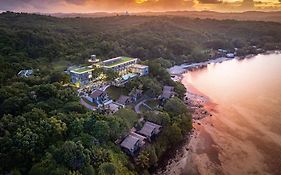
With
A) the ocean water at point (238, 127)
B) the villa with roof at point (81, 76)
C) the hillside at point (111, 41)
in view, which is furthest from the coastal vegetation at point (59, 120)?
the ocean water at point (238, 127)

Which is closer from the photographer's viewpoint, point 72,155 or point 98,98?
point 72,155

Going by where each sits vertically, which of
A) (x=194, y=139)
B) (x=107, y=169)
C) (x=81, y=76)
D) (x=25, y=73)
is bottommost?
(x=194, y=139)

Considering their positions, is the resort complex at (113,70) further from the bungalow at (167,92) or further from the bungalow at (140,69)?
the bungalow at (167,92)

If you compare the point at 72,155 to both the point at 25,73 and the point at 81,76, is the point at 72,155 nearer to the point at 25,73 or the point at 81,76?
the point at 81,76

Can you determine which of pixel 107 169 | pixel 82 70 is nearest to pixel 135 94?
pixel 82 70

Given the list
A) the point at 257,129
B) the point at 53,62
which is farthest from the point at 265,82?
the point at 53,62

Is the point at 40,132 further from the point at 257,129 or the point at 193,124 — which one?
the point at 257,129
